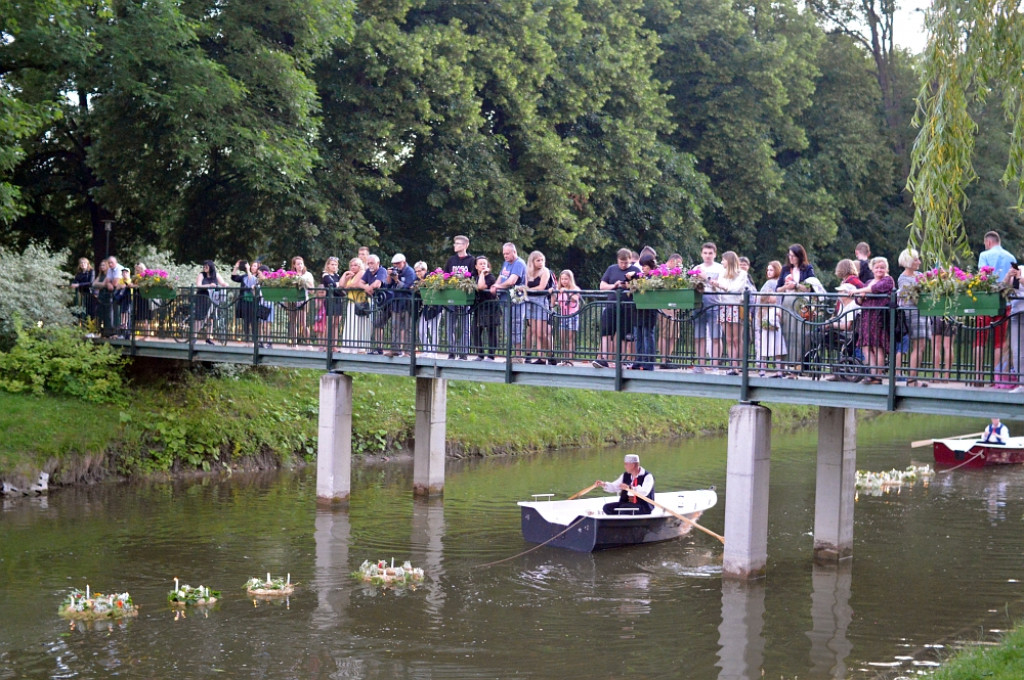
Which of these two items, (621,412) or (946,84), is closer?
(946,84)

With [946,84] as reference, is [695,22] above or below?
above

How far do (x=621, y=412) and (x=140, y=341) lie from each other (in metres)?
13.9

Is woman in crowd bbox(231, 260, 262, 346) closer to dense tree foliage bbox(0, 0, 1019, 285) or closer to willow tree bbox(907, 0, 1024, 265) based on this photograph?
dense tree foliage bbox(0, 0, 1019, 285)

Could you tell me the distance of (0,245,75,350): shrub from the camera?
2606cm

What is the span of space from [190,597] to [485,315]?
21.5ft

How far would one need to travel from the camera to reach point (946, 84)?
1198 centimetres

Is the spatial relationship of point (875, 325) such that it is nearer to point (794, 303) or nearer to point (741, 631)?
point (794, 303)

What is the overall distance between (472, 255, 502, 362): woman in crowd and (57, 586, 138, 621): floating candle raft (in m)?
6.82

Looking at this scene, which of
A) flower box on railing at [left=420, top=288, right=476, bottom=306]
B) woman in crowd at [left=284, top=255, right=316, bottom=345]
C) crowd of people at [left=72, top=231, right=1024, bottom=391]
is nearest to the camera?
crowd of people at [left=72, top=231, right=1024, bottom=391]

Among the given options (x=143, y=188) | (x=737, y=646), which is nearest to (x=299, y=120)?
(x=143, y=188)

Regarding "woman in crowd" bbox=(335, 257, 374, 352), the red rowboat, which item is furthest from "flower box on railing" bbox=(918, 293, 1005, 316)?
the red rowboat

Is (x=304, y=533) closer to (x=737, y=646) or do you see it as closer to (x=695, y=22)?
(x=737, y=646)

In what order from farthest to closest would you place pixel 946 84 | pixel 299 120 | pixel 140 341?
pixel 299 120
pixel 140 341
pixel 946 84

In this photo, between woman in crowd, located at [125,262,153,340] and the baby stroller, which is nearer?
the baby stroller
